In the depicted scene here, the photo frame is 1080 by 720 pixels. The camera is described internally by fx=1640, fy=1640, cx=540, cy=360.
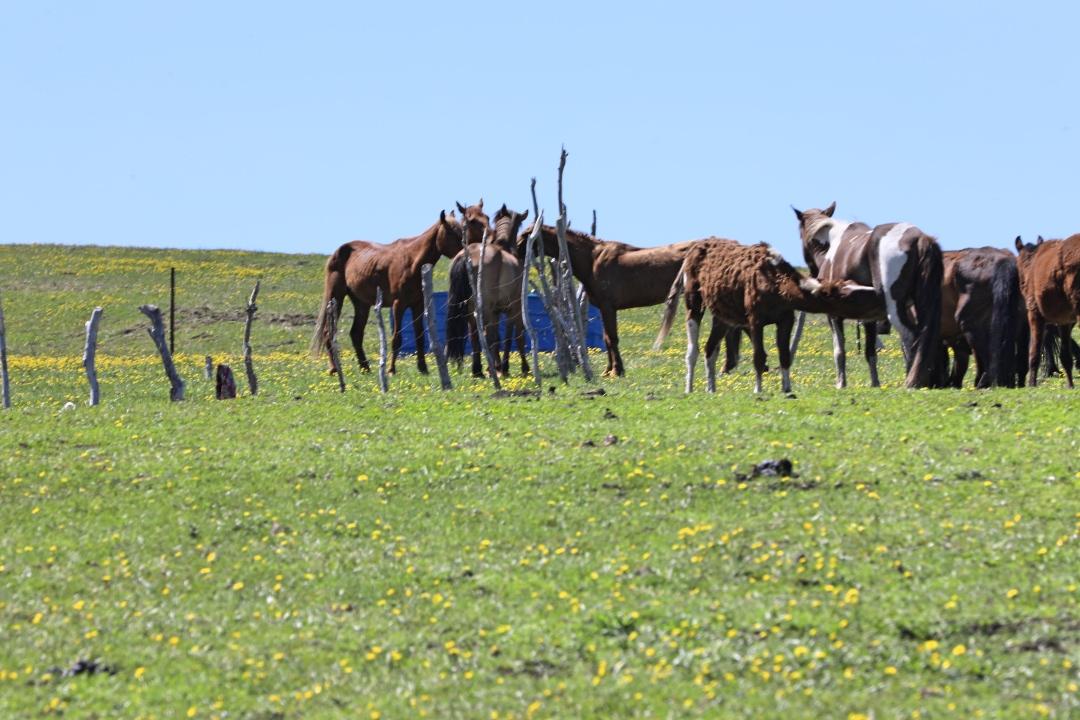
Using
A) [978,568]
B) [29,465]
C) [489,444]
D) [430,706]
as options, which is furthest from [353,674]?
[29,465]

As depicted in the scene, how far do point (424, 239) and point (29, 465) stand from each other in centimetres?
1434

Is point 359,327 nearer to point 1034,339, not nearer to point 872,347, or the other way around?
point 872,347

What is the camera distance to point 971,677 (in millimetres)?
9648

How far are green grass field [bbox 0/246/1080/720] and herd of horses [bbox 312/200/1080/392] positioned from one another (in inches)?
62.6

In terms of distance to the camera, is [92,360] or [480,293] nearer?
[92,360]

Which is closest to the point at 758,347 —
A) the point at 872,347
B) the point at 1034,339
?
the point at 872,347

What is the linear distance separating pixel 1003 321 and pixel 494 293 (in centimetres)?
978

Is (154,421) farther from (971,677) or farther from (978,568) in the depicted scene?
(971,677)

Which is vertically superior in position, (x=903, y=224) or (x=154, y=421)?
(x=903, y=224)

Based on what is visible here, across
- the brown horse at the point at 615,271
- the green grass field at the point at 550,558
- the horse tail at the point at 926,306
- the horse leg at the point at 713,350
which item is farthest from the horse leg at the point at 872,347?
the brown horse at the point at 615,271

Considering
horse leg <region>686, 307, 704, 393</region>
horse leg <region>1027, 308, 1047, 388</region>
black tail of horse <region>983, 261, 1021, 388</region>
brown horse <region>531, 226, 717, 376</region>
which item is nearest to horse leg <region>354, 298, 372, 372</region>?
brown horse <region>531, 226, 717, 376</region>

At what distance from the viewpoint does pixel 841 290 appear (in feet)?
73.2

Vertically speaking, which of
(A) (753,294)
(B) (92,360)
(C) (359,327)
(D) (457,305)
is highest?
(A) (753,294)

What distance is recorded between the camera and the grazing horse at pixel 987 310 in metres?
23.8
